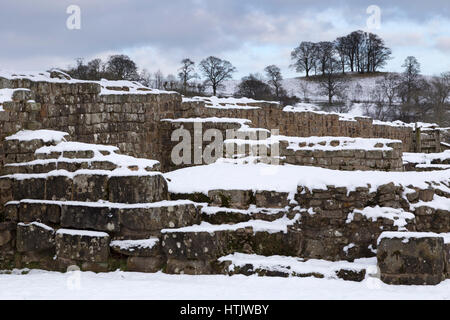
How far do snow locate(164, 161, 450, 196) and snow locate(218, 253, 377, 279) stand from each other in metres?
1.02

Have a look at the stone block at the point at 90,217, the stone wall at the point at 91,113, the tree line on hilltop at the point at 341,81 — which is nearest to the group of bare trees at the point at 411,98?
the tree line on hilltop at the point at 341,81

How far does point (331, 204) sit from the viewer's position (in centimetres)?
703

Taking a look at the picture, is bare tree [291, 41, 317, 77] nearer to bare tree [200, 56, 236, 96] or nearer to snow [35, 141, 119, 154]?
bare tree [200, 56, 236, 96]

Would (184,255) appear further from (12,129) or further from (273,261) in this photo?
(12,129)

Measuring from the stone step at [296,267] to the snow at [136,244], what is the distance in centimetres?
97

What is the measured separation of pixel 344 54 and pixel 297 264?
8424cm

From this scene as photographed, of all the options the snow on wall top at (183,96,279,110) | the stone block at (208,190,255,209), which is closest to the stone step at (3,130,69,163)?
the stone block at (208,190,255,209)

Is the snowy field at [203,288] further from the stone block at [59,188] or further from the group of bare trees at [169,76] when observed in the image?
the group of bare trees at [169,76]

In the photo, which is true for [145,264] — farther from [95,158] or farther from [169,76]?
[169,76]

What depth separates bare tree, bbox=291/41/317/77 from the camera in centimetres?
8250

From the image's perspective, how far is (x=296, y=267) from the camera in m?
6.62

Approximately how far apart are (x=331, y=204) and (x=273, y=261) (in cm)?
115
